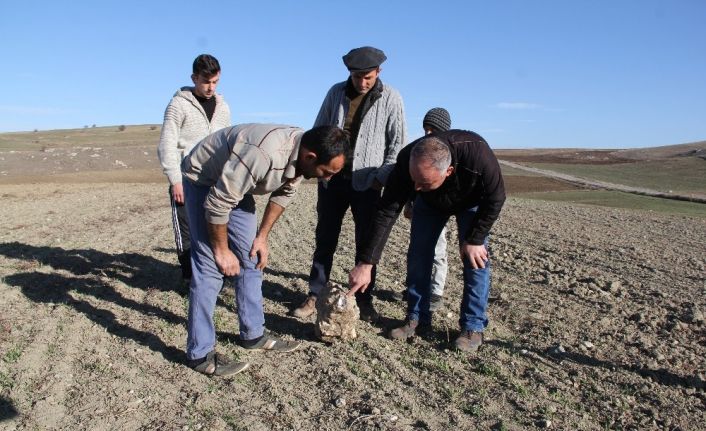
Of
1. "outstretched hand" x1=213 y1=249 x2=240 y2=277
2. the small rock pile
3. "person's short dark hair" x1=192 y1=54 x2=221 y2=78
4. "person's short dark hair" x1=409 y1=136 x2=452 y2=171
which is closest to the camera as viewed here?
"person's short dark hair" x1=409 y1=136 x2=452 y2=171

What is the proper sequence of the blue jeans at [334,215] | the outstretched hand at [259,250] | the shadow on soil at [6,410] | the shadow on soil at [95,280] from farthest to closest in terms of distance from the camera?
the blue jeans at [334,215] < the shadow on soil at [95,280] < the outstretched hand at [259,250] < the shadow on soil at [6,410]

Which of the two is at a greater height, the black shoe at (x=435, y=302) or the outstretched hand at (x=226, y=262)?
the outstretched hand at (x=226, y=262)

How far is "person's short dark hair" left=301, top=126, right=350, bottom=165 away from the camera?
11.6 ft

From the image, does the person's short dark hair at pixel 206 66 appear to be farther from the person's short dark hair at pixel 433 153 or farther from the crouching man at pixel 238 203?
the person's short dark hair at pixel 433 153

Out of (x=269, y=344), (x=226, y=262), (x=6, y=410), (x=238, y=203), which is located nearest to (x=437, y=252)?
(x=269, y=344)

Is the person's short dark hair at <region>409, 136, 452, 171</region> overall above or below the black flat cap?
below

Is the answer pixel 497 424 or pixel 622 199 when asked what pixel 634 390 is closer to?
pixel 497 424

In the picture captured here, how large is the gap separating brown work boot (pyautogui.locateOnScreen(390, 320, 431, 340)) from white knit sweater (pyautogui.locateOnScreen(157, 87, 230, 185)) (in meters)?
2.40

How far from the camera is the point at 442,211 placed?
15.4 ft

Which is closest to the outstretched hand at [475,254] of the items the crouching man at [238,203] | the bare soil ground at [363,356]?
the bare soil ground at [363,356]

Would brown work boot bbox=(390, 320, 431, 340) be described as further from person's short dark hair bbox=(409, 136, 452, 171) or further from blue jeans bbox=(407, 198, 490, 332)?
person's short dark hair bbox=(409, 136, 452, 171)

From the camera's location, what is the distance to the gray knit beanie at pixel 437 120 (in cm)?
557

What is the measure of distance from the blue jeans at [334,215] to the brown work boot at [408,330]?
1.87 ft

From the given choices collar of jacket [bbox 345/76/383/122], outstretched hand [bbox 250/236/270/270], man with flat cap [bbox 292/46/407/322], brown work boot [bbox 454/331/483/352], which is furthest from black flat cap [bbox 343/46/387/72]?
brown work boot [bbox 454/331/483/352]
